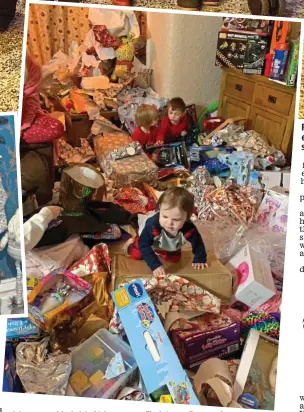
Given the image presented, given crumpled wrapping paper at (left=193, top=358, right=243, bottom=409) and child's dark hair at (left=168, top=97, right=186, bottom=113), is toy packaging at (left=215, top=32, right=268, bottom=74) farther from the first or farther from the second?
crumpled wrapping paper at (left=193, top=358, right=243, bottom=409)

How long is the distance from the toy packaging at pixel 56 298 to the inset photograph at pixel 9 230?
0.06ft

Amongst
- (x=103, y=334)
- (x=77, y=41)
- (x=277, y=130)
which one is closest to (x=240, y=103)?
(x=277, y=130)

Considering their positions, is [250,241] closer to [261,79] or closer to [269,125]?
[269,125]

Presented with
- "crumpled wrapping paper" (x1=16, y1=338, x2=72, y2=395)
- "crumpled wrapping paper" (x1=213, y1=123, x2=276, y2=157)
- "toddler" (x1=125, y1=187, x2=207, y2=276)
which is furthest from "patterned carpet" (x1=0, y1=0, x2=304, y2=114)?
"crumpled wrapping paper" (x1=16, y1=338, x2=72, y2=395)

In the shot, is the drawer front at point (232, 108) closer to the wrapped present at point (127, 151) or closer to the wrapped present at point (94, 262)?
the wrapped present at point (127, 151)

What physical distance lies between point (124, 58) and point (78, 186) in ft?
0.75

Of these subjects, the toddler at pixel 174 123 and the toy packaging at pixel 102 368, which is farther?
the toddler at pixel 174 123

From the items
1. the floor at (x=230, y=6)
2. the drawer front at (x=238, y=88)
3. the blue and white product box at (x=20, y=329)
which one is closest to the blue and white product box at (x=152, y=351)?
the blue and white product box at (x=20, y=329)

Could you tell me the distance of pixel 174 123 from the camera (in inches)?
26.0

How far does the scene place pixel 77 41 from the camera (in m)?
0.72

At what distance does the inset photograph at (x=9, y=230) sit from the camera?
0.55 metres

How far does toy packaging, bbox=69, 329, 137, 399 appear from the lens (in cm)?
54

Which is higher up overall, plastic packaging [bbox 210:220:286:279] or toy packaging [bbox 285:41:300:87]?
toy packaging [bbox 285:41:300:87]

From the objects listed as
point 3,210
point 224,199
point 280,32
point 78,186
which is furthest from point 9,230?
point 280,32
